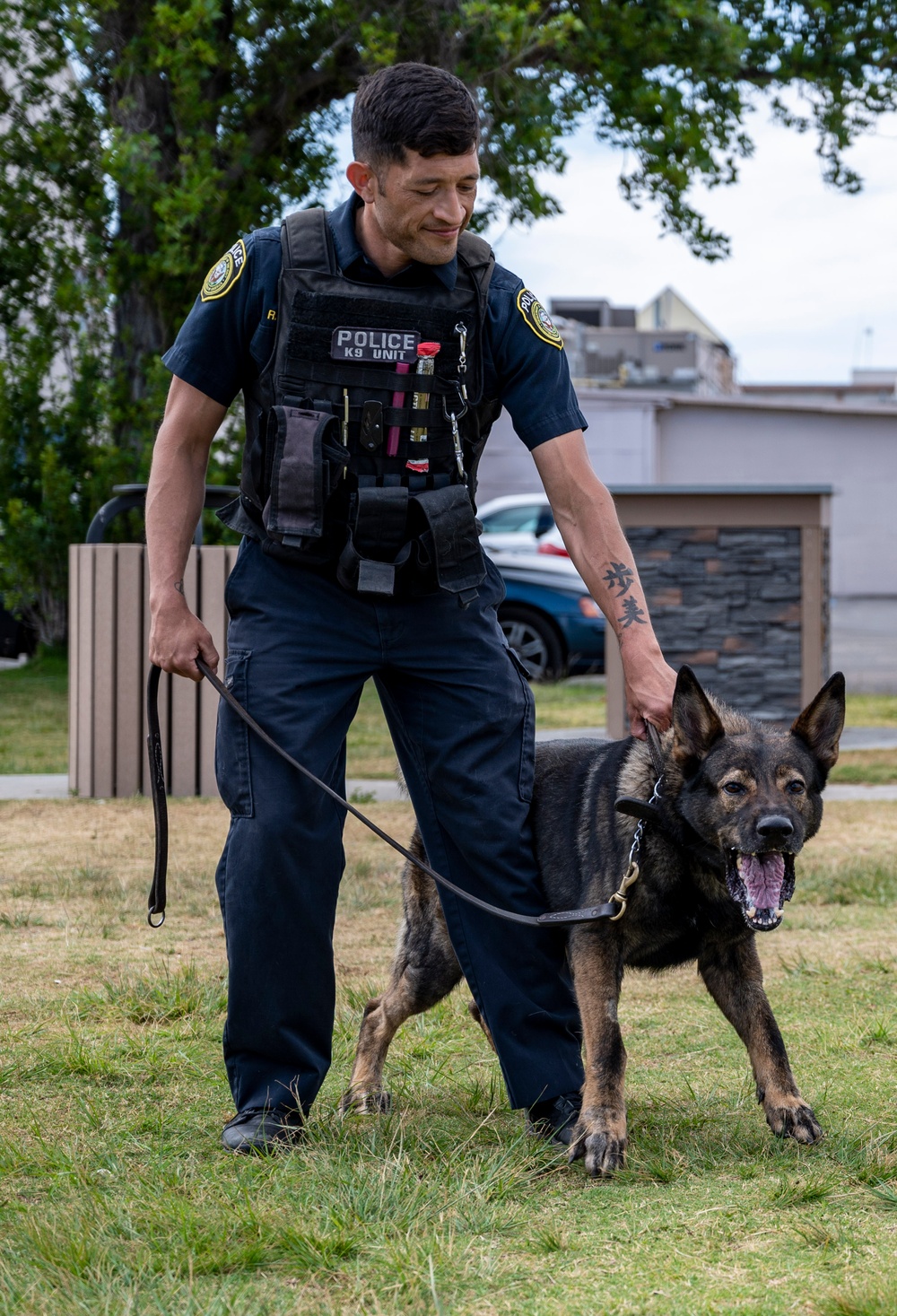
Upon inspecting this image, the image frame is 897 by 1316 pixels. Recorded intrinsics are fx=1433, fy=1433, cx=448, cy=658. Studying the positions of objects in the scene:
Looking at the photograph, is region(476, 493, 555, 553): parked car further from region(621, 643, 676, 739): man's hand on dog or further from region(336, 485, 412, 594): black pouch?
region(336, 485, 412, 594): black pouch

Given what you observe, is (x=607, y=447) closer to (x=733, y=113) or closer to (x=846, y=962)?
(x=733, y=113)

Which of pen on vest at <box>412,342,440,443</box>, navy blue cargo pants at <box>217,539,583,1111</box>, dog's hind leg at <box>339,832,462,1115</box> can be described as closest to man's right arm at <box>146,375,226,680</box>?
navy blue cargo pants at <box>217,539,583,1111</box>

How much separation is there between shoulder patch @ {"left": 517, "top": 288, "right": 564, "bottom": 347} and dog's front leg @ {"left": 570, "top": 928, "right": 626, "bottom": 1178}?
133cm

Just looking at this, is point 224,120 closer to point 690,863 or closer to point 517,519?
point 517,519

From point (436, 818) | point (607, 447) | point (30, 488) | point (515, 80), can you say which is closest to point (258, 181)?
point (515, 80)

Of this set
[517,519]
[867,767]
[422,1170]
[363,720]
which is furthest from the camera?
[517,519]

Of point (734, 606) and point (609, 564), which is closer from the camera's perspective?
point (609, 564)

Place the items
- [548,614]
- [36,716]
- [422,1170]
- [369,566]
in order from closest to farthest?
1. [422,1170]
2. [369,566]
3. [36,716]
4. [548,614]

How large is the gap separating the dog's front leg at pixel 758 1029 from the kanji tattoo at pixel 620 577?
0.84m

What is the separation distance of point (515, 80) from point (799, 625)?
5192 millimetres

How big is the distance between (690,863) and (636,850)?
5.2 inches

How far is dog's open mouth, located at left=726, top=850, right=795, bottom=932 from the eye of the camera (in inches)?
117

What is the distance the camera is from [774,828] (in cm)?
293

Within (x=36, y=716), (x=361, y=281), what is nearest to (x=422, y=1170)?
(x=361, y=281)
